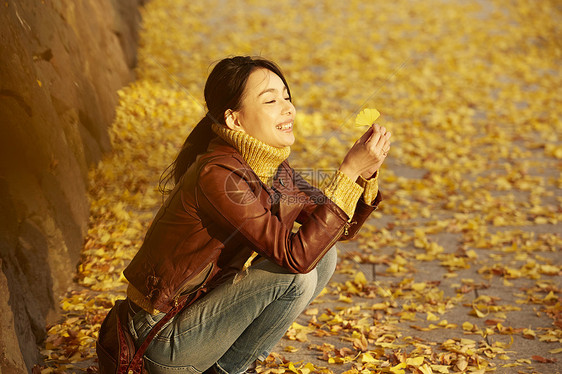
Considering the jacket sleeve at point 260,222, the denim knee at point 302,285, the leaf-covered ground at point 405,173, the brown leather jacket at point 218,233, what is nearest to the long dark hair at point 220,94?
the brown leather jacket at point 218,233

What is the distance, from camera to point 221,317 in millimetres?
2533

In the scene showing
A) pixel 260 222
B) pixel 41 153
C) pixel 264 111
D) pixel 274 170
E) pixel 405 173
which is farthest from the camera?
pixel 405 173

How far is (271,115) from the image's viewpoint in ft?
8.45

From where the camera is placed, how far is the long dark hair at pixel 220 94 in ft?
8.41

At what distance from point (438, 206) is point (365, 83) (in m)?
3.93

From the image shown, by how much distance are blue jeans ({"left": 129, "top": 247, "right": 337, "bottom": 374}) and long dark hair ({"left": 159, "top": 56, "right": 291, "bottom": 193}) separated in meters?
0.55

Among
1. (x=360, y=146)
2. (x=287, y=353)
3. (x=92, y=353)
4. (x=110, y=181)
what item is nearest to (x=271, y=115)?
(x=360, y=146)

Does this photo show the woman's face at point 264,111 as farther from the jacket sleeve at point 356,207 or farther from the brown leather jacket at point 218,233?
the jacket sleeve at point 356,207

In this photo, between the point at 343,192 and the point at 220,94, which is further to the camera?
the point at 220,94

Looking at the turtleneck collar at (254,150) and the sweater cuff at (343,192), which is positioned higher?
the turtleneck collar at (254,150)

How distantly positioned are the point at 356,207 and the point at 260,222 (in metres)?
0.60

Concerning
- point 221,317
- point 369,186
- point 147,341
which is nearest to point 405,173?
point 369,186

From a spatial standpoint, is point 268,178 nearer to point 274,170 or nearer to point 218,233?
point 274,170

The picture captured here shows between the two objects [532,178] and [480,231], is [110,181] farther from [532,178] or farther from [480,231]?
[532,178]
